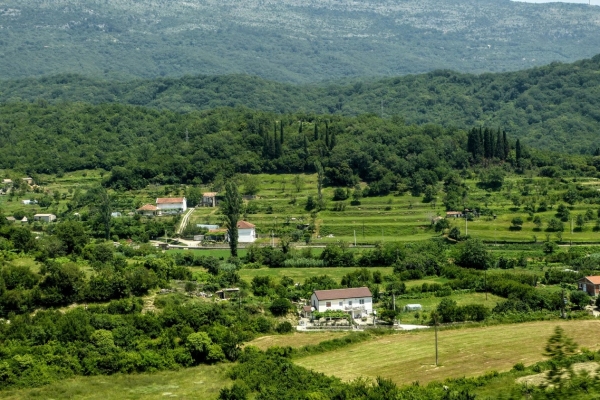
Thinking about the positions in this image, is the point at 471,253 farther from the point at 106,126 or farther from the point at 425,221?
the point at 106,126

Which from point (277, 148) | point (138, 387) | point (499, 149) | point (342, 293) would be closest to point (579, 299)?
point (342, 293)

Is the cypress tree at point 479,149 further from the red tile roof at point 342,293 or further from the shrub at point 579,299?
the red tile roof at point 342,293

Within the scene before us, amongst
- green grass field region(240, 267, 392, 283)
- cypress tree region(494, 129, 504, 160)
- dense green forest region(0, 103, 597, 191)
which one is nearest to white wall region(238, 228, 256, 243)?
green grass field region(240, 267, 392, 283)

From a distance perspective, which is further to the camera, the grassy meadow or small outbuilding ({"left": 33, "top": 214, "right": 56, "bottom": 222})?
small outbuilding ({"left": 33, "top": 214, "right": 56, "bottom": 222})

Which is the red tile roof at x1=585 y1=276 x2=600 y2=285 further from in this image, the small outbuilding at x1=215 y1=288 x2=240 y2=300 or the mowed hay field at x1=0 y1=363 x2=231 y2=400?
the mowed hay field at x1=0 y1=363 x2=231 y2=400

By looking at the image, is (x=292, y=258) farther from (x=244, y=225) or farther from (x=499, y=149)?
(x=499, y=149)

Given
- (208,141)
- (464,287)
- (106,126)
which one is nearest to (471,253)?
(464,287)
